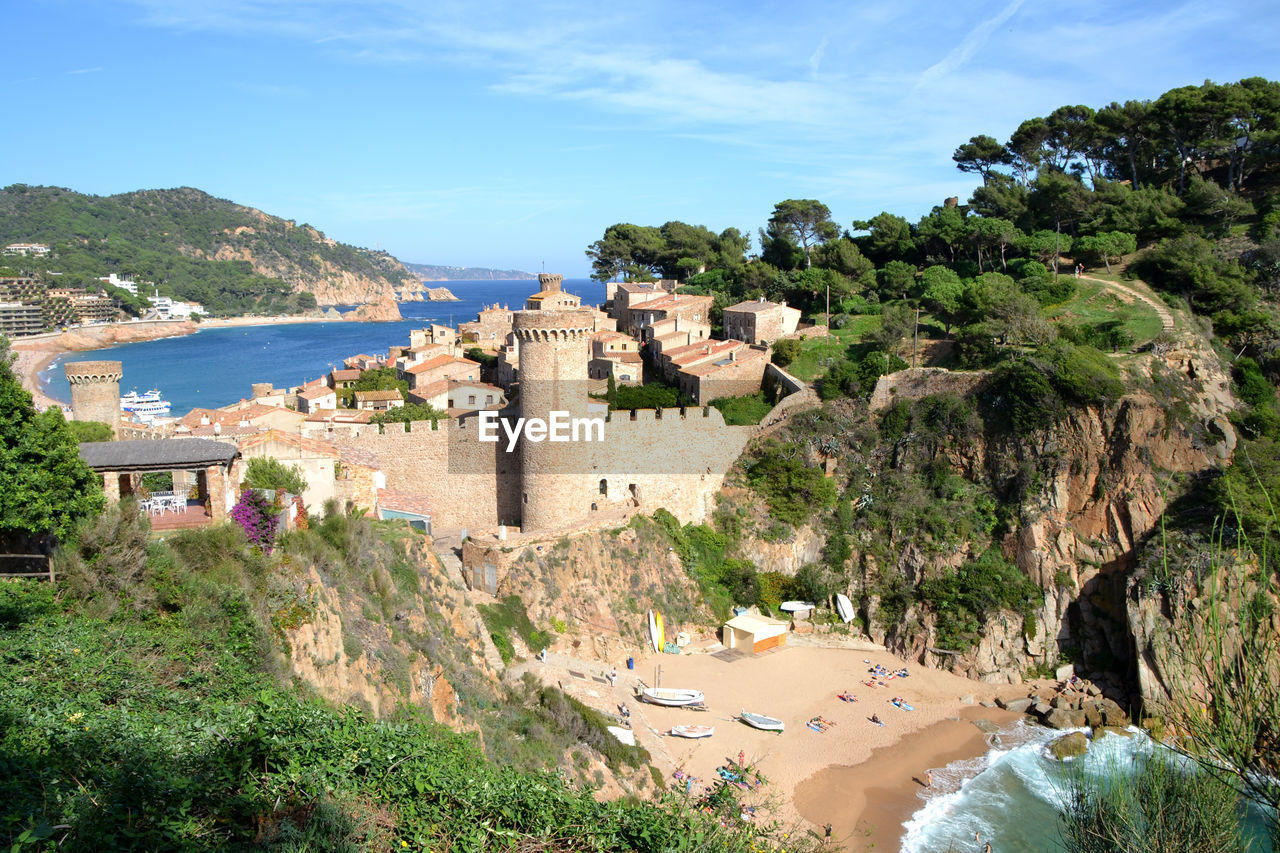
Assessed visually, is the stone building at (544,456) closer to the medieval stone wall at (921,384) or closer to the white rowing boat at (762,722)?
the white rowing boat at (762,722)

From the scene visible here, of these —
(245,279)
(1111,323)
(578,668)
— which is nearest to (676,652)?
(578,668)

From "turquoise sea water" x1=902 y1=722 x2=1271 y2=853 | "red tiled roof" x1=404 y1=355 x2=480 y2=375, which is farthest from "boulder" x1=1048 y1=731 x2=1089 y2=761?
"red tiled roof" x1=404 y1=355 x2=480 y2=375

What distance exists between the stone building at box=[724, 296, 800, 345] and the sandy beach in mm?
13268

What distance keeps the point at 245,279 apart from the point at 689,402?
133 metres

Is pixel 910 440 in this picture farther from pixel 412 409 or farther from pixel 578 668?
pixel 412 409

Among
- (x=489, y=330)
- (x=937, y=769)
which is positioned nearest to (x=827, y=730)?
(x=937, y=769)

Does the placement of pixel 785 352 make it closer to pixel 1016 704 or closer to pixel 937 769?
pixel 1016 704

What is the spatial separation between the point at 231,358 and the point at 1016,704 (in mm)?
81889

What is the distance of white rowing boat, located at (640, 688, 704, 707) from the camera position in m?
18.4

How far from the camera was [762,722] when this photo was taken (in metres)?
18.5

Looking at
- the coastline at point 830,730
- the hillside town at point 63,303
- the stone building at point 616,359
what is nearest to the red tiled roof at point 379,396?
the stone building at point 616,359

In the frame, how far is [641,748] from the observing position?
51.8ft

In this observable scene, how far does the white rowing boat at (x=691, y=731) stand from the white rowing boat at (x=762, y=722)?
115cm

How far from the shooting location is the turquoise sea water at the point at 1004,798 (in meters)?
15.6
